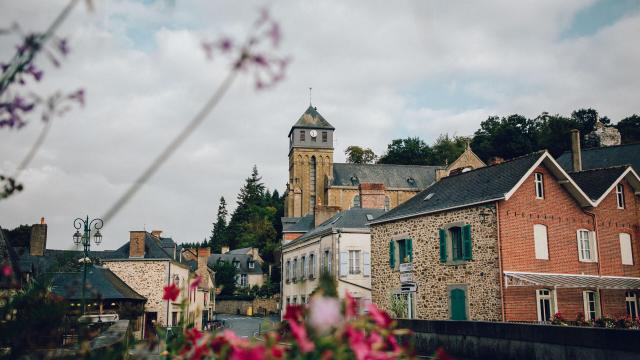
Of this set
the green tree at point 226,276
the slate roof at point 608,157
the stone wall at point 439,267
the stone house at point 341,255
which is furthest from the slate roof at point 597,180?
the green tree at point 226,276

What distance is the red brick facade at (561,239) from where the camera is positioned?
72.1 feet

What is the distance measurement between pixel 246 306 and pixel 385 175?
86.4 ft

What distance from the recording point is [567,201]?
24328mm

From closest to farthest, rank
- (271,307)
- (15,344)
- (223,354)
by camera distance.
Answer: (223,354) < (15,344) < (271,307)

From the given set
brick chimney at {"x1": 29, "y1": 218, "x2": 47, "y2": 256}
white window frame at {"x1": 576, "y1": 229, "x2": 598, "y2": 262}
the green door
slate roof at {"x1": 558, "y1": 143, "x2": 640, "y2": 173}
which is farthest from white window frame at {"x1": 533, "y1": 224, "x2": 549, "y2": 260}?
brick chimney at {"x1": 29, "y1": 218, "x2": 47, "y2": 256}

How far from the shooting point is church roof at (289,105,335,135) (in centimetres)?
8500

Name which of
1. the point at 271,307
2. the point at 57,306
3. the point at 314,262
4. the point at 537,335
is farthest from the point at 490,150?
the point at 57,306

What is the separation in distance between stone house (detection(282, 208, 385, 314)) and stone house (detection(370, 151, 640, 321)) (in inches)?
223

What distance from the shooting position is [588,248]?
80.6 feet

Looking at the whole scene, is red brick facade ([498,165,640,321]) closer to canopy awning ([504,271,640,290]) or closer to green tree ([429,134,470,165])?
canopy awning ([504,271,640,290])

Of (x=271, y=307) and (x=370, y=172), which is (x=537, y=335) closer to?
(x=271, y=307)

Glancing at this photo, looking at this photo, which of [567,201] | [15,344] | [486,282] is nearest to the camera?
[15,344]

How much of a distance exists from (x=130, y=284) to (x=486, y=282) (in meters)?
25.0

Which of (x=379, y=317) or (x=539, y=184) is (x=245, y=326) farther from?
(x=379, y=317)
